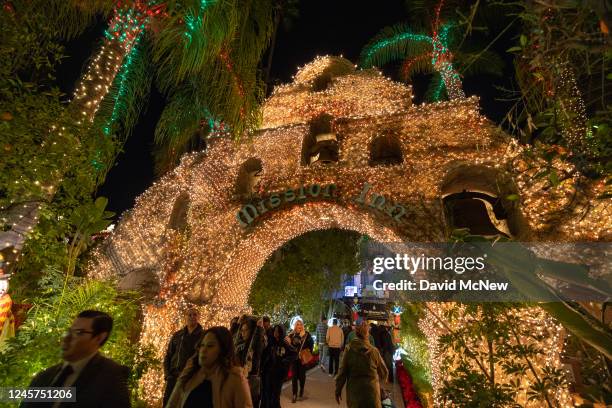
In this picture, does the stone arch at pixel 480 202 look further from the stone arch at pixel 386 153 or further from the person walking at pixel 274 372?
the person walking at pixel 274 372

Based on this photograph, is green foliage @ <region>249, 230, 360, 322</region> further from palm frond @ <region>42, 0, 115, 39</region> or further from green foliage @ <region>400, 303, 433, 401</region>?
palm frond @ <region>42, 0, 115, 39</region>

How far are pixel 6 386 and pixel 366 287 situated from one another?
32.8 metres

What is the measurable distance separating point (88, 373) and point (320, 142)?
26.3ft

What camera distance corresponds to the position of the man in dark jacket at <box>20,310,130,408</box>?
215cm

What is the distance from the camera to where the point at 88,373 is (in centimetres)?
228

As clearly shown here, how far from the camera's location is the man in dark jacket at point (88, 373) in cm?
215

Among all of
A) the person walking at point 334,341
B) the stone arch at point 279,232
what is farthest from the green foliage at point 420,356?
the person walking at point 334,341

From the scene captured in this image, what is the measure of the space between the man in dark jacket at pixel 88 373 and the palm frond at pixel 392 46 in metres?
11.5

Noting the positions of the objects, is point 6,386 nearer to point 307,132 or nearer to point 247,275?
point 247,275

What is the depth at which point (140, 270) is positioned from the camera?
31.7 feet

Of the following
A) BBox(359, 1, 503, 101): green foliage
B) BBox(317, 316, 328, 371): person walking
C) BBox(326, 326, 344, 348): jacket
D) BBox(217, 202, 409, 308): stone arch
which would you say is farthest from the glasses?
BBox(359, 1, 503, 101): green foliage

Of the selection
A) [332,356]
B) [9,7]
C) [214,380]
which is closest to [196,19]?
[9,7]

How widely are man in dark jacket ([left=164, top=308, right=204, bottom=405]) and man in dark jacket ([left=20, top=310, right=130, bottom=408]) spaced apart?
2.13 meters

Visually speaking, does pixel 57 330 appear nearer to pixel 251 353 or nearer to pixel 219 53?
pixel 251 353
